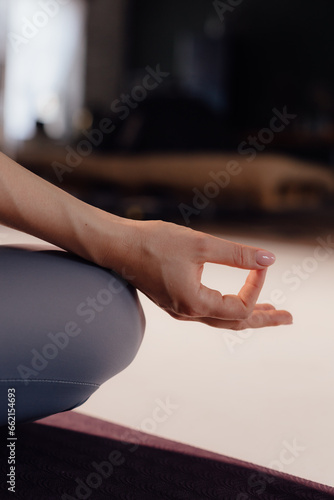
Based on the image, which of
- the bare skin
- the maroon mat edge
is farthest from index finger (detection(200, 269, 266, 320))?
the maroon mat edge

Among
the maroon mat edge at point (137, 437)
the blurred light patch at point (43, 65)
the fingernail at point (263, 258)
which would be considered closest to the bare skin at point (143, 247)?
the fingernail at point (263, 258)

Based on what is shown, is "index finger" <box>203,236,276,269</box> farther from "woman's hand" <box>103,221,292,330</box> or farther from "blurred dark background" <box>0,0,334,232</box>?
"blurred dark background" <box>0,0,334,232</box>

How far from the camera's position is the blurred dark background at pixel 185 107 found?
351 centimetres

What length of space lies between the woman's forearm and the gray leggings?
25 mm

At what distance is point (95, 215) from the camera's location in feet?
2.31

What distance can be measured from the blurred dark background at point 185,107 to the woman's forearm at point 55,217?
2.63 metres

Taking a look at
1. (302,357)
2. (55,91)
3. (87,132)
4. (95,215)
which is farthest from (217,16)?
(95,215)

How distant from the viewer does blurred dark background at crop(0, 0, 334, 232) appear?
3.51 meters

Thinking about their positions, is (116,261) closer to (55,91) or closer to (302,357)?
(302,357)

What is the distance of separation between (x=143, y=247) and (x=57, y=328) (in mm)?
124

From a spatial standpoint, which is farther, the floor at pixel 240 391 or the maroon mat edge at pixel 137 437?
the floor at pixel 240 391

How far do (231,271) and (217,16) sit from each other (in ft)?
17.7

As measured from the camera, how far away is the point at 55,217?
0.69 meters

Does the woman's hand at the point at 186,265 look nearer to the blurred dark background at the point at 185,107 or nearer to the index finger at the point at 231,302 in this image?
the index finger at the point at 231,302
